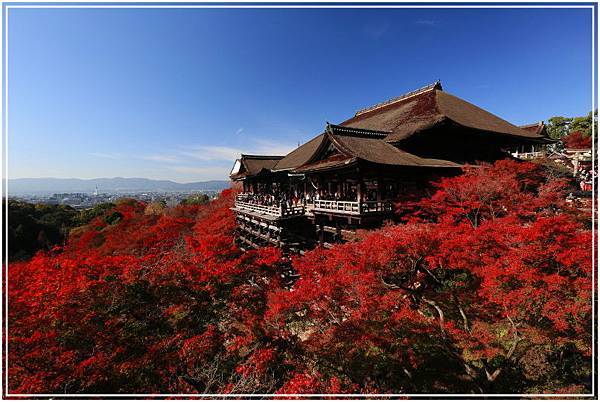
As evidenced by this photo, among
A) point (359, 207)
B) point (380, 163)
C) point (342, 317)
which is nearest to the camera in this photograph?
point (342, 317)

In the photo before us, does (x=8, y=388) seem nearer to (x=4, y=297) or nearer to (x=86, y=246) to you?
(x=4, y=297)

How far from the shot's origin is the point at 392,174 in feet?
41.7

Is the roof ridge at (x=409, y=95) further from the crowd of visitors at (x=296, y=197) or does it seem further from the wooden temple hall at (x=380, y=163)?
the crowd of visitors at (x=296, y=197)

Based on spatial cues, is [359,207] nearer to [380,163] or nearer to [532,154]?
[380,163]

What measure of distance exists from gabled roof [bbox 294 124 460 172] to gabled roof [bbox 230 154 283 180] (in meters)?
9.29

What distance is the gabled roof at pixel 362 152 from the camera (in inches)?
464

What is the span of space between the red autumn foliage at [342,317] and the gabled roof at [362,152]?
2.97 m

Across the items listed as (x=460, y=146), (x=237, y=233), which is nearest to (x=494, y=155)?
(x=460, y=146)

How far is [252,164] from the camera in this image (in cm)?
2455

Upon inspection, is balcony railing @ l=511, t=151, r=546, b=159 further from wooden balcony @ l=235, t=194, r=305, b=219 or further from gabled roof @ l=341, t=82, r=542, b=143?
wooden balcony @ l=235, t=194, r=305, b=219

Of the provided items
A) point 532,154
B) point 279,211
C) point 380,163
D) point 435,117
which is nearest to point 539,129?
point 532,154

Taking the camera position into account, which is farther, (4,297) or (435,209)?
(435,209)

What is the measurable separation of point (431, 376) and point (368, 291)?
3674 millimetres

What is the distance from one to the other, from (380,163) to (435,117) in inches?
243
